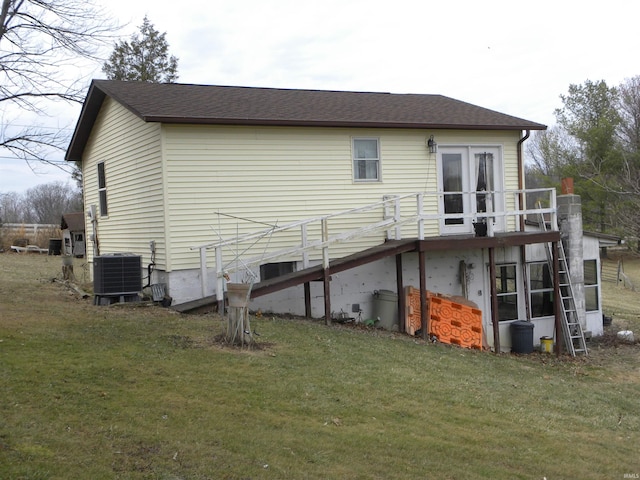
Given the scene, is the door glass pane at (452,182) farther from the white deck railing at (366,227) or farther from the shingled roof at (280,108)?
the shingled roof at (280,108)

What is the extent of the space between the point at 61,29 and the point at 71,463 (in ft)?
30.6

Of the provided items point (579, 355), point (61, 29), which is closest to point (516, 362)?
point (579, 355)

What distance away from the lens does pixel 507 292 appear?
17000mm

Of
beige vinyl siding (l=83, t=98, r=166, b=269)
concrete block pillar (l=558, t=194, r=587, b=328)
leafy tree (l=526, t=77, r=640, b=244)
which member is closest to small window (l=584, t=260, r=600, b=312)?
concrete block pillar (l=558, t=194, r=587, b=328)

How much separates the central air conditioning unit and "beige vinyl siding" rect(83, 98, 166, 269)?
66 centimetres

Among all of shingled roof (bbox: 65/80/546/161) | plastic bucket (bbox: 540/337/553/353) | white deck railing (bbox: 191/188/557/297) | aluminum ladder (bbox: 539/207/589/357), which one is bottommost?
plastic bucket (bbox: 540/337/553/353)

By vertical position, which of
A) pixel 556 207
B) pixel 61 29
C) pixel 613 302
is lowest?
pixel 613 302

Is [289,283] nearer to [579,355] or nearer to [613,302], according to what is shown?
[579,355]

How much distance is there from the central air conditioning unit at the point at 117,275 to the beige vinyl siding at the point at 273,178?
796mm

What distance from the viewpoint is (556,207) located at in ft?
53.3

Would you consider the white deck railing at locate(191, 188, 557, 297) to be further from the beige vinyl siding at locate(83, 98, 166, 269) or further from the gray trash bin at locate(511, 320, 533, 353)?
the gray trash bin at locate(511, 320, 533, 353)

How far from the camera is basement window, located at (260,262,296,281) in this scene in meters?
14.6

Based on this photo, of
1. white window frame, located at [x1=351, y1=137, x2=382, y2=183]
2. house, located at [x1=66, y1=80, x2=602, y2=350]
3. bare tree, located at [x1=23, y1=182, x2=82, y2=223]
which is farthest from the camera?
bare tree, located at [x1=23, y1=182, x2=82, y2=223]

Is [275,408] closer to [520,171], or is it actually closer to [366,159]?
[366,159]
